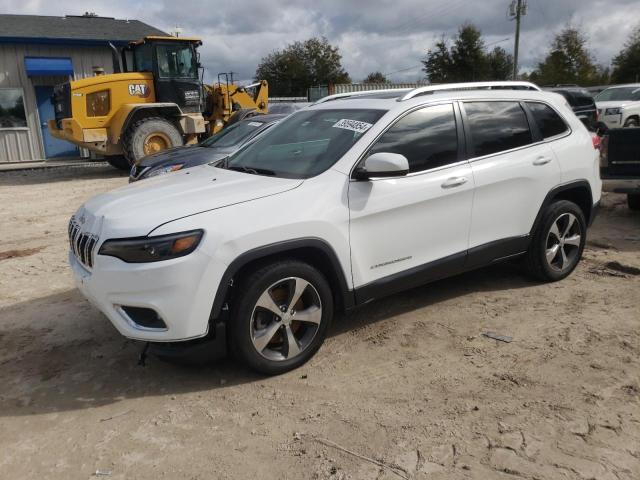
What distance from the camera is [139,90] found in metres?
13.9

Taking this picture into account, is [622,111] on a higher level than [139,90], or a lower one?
lower

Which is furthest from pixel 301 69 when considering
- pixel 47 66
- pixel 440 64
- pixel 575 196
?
pixel 575 196

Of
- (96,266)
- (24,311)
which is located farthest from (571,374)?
(24,311)

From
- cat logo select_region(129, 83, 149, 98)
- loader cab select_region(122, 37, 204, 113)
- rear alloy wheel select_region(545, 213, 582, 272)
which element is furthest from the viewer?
loader cab select_region(122, 37, 204, 113)

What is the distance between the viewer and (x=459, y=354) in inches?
148

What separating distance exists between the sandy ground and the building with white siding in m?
15.5

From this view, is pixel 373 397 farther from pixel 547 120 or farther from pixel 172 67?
pixel 172 67

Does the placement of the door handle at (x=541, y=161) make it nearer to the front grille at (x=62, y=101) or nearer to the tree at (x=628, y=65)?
the front grille at (x=62, y=101)

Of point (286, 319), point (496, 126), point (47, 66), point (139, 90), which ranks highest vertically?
point (47, 66)

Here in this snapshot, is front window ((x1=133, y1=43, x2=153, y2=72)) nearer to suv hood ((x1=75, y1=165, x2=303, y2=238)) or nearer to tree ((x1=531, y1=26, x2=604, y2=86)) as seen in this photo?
suv hood ((x1=75, y1=165, x2=303, y2=238))

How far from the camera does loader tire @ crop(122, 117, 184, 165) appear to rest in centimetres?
1345

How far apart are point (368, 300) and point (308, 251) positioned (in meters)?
0.61

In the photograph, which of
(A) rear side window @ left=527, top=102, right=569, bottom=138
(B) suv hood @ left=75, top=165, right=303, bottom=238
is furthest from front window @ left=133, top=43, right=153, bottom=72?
(A) rear side window @ left=527, top=102, right=569, bottom=138

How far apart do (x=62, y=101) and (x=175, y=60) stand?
3036mm
